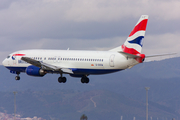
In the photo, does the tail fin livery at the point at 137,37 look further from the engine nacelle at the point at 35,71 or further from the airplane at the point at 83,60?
the engine nacelle at the point at 35,71

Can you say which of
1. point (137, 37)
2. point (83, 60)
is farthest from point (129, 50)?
point (83, 60)

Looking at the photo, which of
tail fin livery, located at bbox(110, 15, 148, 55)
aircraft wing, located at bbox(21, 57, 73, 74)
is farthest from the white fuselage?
tail fin livery, located at bbox(110, 15, 148, 55)

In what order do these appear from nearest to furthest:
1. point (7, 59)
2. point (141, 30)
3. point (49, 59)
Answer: point (141, 30)
point (49, 59)
point (7, 59)

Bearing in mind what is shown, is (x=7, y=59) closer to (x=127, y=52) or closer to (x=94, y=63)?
(x=94, y=63)

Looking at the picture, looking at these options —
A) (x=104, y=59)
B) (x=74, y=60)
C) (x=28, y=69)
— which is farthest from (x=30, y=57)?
(x=104, y=59)

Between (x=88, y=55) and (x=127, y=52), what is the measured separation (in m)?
A: 7.82

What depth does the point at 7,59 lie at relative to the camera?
87812mm

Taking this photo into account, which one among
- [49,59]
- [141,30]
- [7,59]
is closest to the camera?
[141,30]

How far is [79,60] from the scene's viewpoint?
79375 mm

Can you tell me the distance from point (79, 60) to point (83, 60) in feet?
3.01

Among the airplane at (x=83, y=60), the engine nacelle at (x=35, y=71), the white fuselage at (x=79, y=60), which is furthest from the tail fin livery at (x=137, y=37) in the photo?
the engine nacelle at (x=35, y=71)

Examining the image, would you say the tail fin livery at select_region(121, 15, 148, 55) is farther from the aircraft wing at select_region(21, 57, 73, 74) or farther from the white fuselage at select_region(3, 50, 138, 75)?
the aircraft wing at select_region(21, 57, 73, 74)

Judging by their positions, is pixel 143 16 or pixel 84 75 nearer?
pixel 143 16

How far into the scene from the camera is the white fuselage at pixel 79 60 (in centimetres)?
7600
